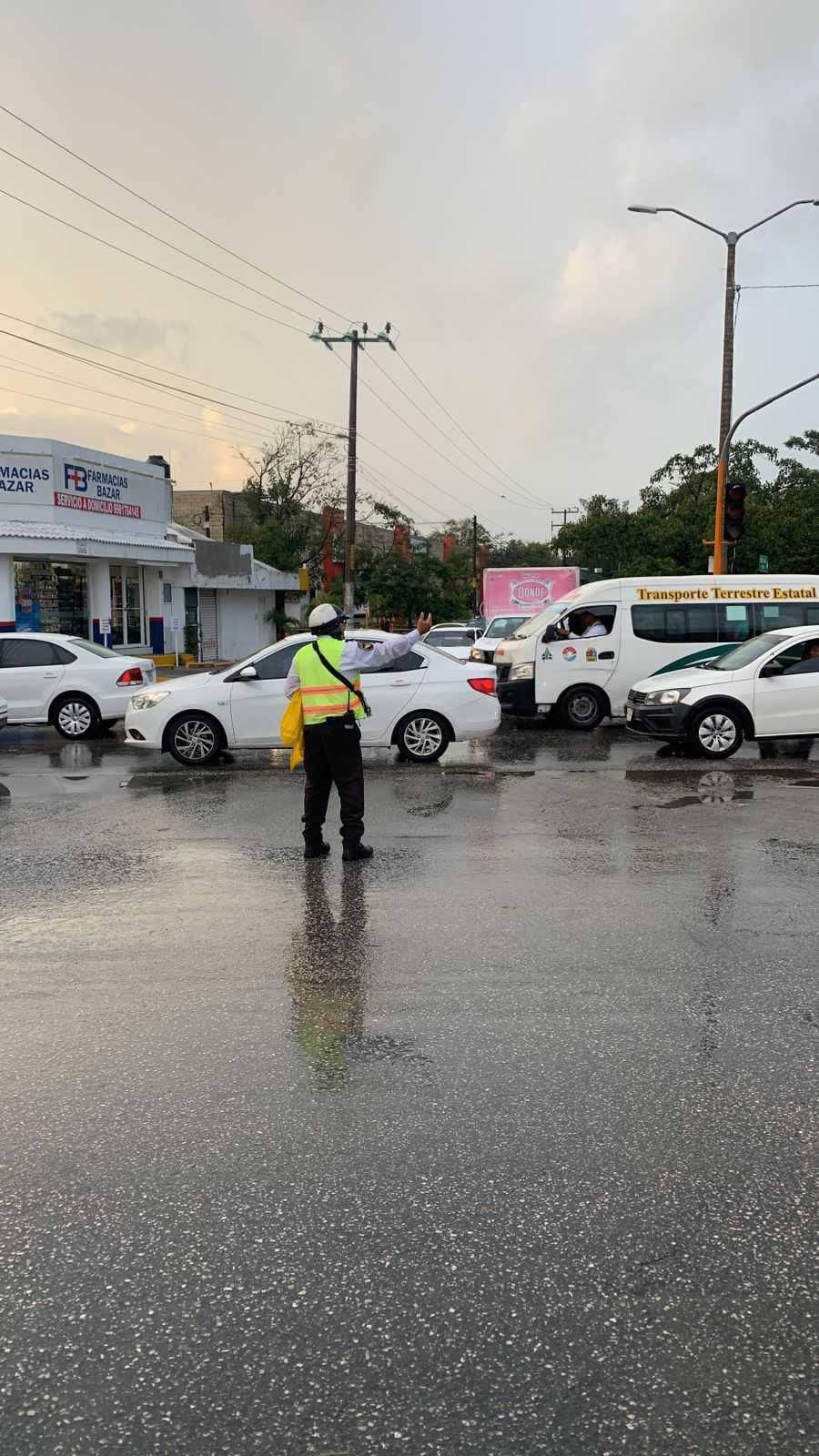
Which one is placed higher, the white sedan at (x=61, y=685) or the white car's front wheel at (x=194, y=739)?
the white sedan at (x=61, y=685)

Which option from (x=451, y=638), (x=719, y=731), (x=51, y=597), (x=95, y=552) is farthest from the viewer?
(x=451, y=638)

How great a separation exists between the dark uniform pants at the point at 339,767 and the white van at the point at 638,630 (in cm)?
866

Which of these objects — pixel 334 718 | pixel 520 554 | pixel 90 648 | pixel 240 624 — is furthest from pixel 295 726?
pixel 520 554

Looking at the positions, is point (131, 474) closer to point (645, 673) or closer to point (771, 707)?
point (645, 673)

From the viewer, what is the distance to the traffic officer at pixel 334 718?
762 cm

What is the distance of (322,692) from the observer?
7.61 metres

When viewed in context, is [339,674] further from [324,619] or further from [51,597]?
[51,597]

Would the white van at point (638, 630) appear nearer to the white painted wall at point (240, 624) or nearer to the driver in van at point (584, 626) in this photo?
the driver in van at point (584, 626)

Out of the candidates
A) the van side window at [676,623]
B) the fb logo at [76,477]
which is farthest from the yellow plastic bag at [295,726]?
the fb logo at [76,477]

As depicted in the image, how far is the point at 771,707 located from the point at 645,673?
3.31m

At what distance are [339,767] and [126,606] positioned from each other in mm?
20851

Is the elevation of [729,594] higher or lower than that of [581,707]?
higher

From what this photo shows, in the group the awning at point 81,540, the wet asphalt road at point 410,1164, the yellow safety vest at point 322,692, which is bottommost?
the wet asphalt road at point 410,1164

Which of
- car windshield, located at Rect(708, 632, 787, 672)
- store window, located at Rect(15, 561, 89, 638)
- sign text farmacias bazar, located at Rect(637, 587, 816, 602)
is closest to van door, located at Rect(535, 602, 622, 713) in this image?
sign text farmacias bazar, located at Rect(637, 587, 816, 602)
